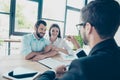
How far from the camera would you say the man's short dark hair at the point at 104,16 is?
2.97ft

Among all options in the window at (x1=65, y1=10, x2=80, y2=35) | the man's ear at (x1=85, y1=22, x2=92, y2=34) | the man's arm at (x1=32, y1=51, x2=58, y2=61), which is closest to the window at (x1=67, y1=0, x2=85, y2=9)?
the window at (x1=65, y1=10, x2=80, y2=35)

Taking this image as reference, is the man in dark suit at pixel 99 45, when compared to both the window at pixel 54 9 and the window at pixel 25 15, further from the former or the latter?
the window at pixel 54 9

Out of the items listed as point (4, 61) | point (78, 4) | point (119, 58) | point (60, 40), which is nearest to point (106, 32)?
point (119, 58)

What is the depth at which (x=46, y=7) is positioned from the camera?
4.45 meters

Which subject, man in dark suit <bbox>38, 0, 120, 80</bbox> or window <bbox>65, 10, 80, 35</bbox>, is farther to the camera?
window <bbox>65, 10, 80, 35</bbox>

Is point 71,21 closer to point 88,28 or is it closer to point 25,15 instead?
point 25,15

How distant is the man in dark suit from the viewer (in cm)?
78

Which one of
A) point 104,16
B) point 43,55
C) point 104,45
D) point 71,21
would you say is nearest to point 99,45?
point 104,45

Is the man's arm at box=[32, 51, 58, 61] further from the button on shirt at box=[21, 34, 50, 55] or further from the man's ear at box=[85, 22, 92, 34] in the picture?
the man's ear at box=[85, 22, 92, 34]

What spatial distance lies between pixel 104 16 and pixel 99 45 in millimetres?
150

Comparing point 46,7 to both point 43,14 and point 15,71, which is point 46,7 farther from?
point 15,71

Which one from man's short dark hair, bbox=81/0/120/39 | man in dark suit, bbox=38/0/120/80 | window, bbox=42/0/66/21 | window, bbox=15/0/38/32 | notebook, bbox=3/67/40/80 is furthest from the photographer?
window, bbox=42/0/66/21

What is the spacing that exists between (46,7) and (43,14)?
0.20 m

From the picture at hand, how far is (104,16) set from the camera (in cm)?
90
